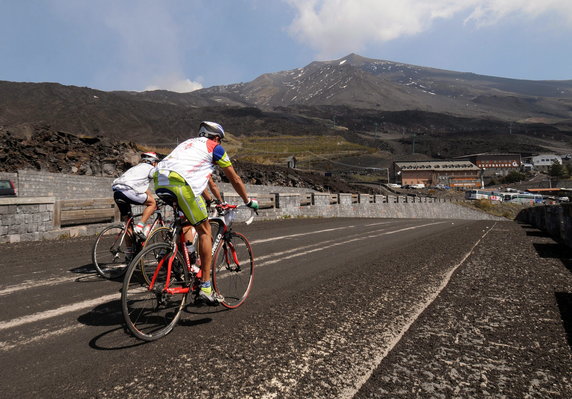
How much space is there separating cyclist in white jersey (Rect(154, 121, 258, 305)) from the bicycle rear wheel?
0.28 metres

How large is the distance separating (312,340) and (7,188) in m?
19.6

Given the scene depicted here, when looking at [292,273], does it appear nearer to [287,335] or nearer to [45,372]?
[287,335]

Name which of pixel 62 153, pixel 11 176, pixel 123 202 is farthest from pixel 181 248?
pixel 62 153

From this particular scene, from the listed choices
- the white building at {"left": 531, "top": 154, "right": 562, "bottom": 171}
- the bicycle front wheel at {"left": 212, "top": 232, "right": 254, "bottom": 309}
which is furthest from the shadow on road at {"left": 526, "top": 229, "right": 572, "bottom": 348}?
the white building at {"left": 531, "top": 154, "right": 562, "bottom": 171}

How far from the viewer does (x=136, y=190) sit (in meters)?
5.46

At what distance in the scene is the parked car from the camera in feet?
54.7

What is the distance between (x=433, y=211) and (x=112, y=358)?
4573cm

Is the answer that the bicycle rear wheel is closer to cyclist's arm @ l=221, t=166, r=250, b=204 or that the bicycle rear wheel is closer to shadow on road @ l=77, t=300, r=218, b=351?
shadow on road @ l=77, t=300, r=218, b=351

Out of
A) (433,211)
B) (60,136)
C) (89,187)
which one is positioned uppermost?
(60,136)

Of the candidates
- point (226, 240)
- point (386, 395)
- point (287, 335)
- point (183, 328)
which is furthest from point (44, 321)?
point (386, 395)

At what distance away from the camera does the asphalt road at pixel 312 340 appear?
7.53ft

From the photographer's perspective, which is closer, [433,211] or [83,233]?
[83,233]

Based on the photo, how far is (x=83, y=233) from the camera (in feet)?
33.8

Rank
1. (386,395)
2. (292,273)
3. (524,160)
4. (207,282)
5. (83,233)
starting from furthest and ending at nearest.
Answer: (524,160) → (83,233) → (292,273) → (207,282) → (386,395)
